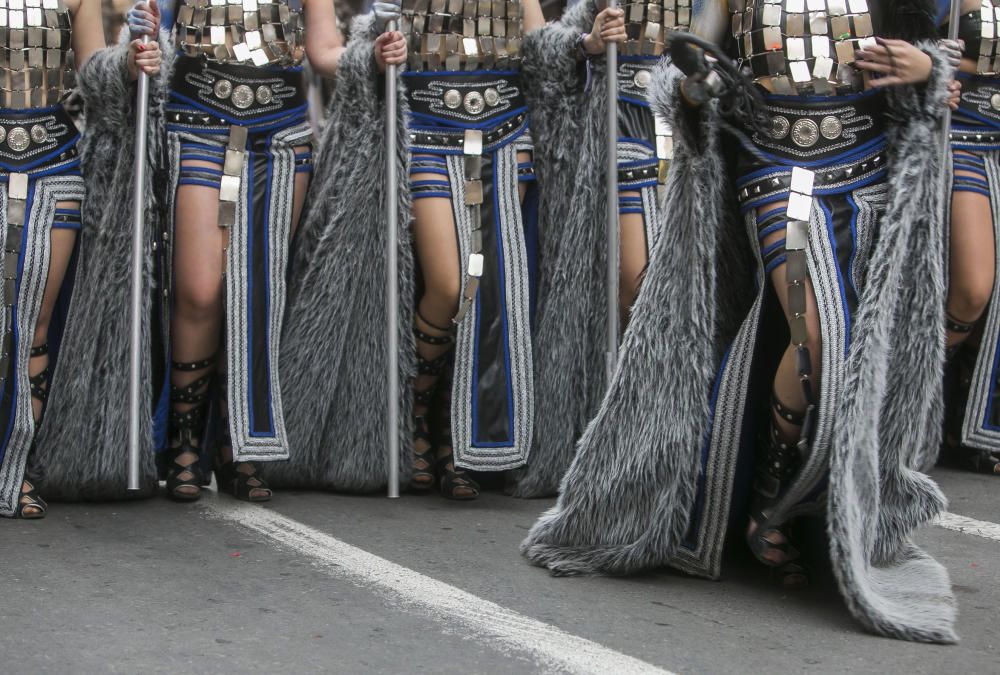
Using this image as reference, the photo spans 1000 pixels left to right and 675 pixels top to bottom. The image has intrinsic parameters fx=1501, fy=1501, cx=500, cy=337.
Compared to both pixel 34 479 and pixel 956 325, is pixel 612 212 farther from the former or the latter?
pixel 34 479

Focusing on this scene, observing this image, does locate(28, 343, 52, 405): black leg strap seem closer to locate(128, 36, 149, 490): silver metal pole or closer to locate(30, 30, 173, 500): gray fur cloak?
locate(30, 30, 173, 500): gray fur cloak

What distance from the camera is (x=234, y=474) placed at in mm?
4863

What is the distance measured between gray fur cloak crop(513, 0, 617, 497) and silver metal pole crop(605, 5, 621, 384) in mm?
98

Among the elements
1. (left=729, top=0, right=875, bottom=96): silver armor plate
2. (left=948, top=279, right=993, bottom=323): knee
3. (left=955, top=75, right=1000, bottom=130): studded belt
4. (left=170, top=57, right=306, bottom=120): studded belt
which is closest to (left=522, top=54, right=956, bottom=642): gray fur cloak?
(left=729, top=0, right=875, bottom=96): silver armor plate

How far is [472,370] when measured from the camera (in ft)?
16.2

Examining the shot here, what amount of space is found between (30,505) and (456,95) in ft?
6.03

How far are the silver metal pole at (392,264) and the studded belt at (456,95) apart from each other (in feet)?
0.32

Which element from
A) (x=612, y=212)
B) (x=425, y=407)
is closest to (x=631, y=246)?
(x=612, y=212)

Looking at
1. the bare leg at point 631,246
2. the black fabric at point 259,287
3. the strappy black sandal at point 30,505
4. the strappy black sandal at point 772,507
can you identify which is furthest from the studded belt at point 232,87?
the strappy black sandal at point 772,507

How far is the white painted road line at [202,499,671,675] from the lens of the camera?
3.12 metres

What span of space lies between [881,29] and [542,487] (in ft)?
6.34

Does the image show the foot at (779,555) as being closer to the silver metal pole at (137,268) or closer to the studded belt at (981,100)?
the silver metal pole at (137,268)

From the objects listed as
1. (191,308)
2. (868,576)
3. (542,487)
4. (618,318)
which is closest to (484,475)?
(542,487)

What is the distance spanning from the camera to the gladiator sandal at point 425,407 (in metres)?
4.99
